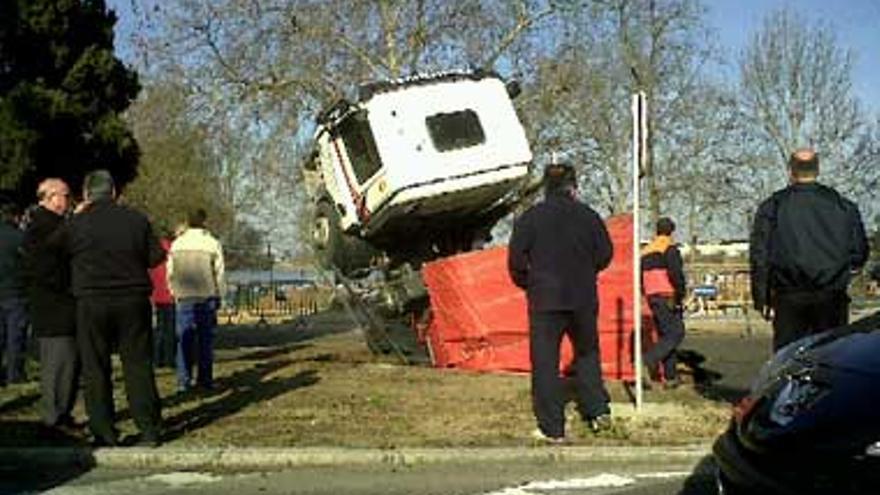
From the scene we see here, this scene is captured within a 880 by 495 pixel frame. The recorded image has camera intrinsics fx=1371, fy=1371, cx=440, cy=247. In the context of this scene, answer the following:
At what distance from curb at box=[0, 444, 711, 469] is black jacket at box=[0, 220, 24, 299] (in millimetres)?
4324

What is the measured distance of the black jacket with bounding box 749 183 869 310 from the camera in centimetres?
838

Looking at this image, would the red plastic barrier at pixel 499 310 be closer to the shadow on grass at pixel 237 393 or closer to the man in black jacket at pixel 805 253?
the shadow on grass at pixel 237 393

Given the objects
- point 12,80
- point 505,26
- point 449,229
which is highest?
point 505,26

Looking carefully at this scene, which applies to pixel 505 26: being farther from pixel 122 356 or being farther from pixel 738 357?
pixel 122 356

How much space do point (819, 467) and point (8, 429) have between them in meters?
6.95

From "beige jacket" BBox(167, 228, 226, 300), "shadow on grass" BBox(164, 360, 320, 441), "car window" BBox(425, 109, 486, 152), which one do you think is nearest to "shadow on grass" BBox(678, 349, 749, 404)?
"car window" BBox(425, 109, 486, 152)

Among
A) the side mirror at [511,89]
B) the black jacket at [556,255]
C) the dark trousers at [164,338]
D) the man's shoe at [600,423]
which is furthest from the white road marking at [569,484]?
the side mirror at [511,89]

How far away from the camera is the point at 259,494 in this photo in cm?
775

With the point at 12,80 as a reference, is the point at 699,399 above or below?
below

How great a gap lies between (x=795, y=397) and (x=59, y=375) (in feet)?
19.9

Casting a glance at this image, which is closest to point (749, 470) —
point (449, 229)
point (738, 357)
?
point (449, 229)

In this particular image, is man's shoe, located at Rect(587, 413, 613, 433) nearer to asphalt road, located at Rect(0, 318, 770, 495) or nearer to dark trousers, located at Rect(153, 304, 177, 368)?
asphalt road, located at Rect(0, 318, 770, 495)

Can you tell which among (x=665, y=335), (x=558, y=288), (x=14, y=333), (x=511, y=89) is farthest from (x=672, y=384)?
(x=14, y=333)

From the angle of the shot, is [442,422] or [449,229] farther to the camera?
[449,229]
